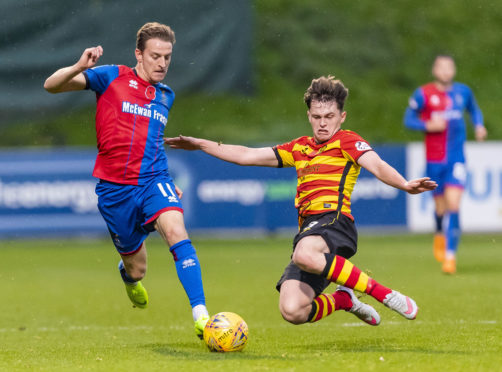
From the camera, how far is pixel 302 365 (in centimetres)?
486

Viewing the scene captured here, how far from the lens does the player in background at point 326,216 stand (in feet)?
17.9

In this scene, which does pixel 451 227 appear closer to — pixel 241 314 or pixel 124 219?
pixel 241 314

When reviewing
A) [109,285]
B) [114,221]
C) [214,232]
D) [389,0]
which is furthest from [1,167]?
[389,0]

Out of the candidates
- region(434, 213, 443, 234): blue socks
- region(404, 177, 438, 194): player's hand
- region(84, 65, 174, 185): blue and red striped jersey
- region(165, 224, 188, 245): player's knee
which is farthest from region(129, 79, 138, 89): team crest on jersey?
region(434, 213, 443, 234): blue socks

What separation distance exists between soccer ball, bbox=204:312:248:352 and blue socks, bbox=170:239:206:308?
0.28 m

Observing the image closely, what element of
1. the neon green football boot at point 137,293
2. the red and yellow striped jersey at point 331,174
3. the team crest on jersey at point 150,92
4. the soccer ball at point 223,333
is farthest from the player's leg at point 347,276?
the neon green football boot at point 137,293

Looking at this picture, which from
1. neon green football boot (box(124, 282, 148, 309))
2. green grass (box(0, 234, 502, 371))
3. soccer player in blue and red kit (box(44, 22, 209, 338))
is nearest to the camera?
green grass (box(0, 234, 502, 371))

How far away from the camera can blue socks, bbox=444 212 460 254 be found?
991 centimetres

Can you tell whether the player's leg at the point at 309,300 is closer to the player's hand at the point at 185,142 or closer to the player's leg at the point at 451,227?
the player's hand at the point at 185,142

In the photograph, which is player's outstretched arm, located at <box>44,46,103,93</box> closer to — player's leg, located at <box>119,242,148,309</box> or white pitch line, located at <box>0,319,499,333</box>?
player's leg, located at <box>119,242,148,309</box>

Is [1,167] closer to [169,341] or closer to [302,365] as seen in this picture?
[169,341]

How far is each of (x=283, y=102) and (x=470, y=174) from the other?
8.55 m

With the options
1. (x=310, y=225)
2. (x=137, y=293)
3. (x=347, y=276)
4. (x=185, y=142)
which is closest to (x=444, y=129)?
(x=137, y=293)

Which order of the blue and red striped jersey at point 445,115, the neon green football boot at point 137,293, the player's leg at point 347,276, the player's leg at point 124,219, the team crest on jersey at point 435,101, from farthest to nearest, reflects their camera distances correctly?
the team crest on jersey at point 435,101, the blue and red striped jersey at point 445,115, the neon green football boot at point 137,293, the player's leg at point 124,219, the player's leg at point 347,276
